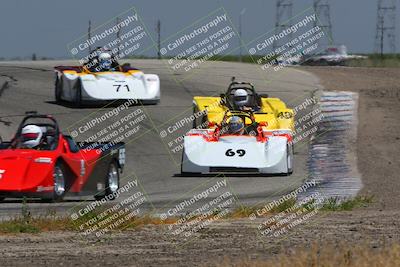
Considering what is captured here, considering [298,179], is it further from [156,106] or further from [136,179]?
[156,106]

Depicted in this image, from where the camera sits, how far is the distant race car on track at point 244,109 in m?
25.7

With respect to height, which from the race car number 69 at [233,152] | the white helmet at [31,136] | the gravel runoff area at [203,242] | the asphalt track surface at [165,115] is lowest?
the asphalt track surface at [165,115]

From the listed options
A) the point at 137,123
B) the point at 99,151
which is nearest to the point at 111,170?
the point at 99,151

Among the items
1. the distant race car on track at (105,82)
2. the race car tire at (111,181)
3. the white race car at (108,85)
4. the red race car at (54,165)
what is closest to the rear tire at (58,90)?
the white race car at (108,85)

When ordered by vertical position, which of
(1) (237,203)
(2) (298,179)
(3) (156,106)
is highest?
(1) (237,203)

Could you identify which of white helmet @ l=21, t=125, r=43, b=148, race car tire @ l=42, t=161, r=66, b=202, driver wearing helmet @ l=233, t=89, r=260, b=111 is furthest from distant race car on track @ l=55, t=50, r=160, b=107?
race car tire @ l=42, t=161, r=66, b=202

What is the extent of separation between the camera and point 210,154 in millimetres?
22219

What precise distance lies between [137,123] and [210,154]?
8.55 meters

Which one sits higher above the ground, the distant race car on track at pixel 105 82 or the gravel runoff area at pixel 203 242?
the gravel runoff area at pixel 203 242

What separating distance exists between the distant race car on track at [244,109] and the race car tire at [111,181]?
6.11 metres

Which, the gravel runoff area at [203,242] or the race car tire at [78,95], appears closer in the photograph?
the gravel runoff area at [203,242]

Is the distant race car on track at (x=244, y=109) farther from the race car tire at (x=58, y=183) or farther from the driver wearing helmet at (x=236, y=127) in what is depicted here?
the race car tire at (x=58, y=183)

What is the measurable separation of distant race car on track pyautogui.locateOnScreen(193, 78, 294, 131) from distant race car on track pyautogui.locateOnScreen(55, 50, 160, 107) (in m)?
5.08

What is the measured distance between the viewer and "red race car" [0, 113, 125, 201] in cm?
1702
